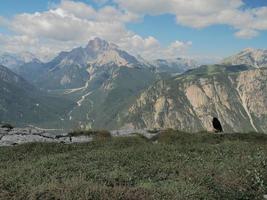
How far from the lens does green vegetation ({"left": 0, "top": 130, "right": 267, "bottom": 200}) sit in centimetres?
1538

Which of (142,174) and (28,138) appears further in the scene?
(28,138)

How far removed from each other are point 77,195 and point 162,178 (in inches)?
268

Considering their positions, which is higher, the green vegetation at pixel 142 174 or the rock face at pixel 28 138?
the rock face at pixel 28 138

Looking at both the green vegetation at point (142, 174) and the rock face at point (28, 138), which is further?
the rock face at point (28, 138)

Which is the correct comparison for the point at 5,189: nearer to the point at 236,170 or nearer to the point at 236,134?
the point at 236,170

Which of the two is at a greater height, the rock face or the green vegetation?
the rock face

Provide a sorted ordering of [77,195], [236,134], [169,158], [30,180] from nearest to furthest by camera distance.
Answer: [77,195] < [30,180] < [169,158] < [236,134]

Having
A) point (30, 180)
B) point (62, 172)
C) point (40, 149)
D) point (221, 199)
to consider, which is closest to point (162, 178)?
point (221, 199)

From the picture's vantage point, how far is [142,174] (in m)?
20.9

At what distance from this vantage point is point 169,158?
25484mm

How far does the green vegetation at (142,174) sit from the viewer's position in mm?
15375

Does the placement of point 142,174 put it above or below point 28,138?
below

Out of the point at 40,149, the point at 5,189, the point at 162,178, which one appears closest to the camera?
the point at 5,189

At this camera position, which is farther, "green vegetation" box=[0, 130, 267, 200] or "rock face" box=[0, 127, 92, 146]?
"rock face" box=[0, 127, 92, 146]
